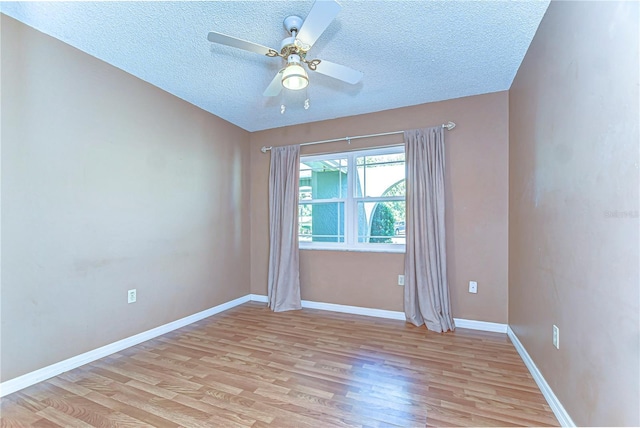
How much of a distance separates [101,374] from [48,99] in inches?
80.5

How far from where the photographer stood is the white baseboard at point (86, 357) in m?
1.84

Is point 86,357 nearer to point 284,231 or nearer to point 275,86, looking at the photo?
point 284,231

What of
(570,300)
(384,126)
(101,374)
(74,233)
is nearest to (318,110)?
(384,126)

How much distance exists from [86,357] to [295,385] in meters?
1.72

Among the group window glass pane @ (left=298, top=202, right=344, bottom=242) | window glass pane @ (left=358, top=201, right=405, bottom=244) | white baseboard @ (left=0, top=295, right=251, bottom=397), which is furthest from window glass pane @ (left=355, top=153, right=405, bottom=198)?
white baseboard @ (left=0, top=295, right=251, bottom=397)

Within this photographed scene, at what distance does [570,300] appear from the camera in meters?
1.48

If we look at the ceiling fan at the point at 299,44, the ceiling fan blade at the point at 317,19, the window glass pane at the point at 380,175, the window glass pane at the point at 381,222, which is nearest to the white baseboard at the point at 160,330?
Result: the window glass pane at the point at 381,222

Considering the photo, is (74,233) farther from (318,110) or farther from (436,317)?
(436,317)

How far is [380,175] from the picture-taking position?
11.5ft

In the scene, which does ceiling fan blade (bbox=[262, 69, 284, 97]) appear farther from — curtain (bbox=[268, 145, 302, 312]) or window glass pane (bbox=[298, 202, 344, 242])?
window glass pane (bbox=[298, 202, 344, 242])

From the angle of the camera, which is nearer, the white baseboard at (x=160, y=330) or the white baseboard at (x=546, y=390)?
the white baseboard at (x=546, y=390)

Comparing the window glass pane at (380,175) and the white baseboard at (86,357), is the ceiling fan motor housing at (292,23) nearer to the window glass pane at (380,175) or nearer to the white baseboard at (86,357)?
the window glass pane at (380,175)

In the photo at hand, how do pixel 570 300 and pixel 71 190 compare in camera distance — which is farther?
pixel 71 190

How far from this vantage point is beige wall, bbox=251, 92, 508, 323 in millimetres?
2875
